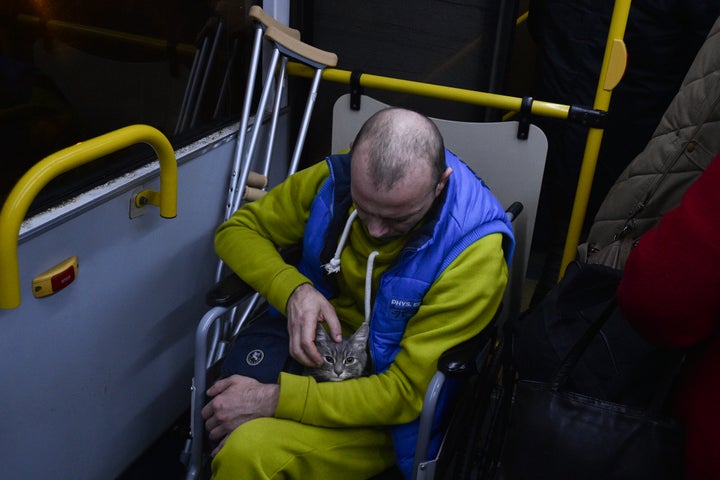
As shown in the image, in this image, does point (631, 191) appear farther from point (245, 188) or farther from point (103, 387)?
point (103, 387)

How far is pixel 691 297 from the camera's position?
97cm

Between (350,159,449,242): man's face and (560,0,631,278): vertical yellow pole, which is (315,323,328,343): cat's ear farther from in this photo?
(560,0,631,278): vertical yellow pole

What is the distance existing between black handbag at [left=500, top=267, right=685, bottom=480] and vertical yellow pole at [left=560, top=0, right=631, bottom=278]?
80 cm

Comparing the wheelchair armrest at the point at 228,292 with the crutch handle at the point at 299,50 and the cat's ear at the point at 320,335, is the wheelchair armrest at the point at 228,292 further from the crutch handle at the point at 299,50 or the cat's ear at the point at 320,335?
the crutch handle at the point at 299,50

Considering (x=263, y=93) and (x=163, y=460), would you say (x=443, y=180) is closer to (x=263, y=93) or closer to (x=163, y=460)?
(x=263, y=93)

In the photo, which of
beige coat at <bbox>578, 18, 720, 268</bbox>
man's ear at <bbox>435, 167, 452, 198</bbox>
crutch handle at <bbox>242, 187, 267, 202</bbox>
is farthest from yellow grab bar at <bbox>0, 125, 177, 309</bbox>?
beige coat at <bbox>578, 18, 720, 268</bbox>

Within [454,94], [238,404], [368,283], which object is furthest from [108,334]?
[454,94]

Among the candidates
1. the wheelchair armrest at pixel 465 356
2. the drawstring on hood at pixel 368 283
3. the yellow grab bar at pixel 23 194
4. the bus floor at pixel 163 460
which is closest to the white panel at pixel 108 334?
the bus floor at pixel 163 460

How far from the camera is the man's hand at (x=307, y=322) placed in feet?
5.16

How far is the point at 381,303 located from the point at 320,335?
6.6 inches

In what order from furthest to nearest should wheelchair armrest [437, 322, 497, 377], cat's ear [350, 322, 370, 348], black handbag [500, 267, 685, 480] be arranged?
cat's ear [350, 322, 370, 348] < wheelchair armrest [437, 322, 497, 377] < black handbag [500, 267, 685, 480]

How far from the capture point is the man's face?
56.9 inches

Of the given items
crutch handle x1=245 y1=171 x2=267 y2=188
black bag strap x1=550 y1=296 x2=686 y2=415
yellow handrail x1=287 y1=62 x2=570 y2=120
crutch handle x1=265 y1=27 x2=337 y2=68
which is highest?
crutch handle x1=265 y1=27 x2=337 y2=68

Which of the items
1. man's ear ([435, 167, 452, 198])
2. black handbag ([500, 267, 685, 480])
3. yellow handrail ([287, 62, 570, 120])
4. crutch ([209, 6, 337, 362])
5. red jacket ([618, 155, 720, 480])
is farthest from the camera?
Result: crutch ([209, 6, 337, 362])
